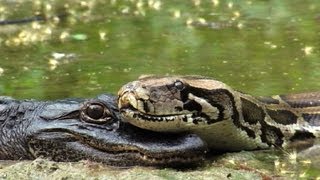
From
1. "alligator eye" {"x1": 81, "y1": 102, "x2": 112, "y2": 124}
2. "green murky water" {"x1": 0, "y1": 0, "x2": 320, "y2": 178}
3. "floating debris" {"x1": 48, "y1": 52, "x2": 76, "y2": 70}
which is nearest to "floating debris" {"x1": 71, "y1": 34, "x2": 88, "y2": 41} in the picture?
"green murky water" {"x1": 0, "y1": 0, "x2": 320, "y2": 178}

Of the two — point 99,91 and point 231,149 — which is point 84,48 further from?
point 231,149

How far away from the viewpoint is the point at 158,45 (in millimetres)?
11836

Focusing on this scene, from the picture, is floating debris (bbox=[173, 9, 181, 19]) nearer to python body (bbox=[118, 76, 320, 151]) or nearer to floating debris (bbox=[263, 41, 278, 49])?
floating debris (bbox=[263, 41, 278, 49])

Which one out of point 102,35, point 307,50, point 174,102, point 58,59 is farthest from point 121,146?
point 102,35

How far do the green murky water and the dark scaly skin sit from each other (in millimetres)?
2226

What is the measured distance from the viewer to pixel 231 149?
21.4 ft

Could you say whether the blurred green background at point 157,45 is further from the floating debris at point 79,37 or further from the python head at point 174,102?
the python head at point 174,102

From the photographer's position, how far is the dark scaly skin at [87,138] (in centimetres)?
576

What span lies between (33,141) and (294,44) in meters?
6.25

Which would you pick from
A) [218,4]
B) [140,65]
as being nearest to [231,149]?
[140,65]

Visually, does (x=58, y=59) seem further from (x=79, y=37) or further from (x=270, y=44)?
(x=270, y=44)

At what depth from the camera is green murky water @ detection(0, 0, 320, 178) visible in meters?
9.30

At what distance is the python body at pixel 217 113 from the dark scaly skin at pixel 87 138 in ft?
0.47

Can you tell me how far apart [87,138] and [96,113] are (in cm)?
21
